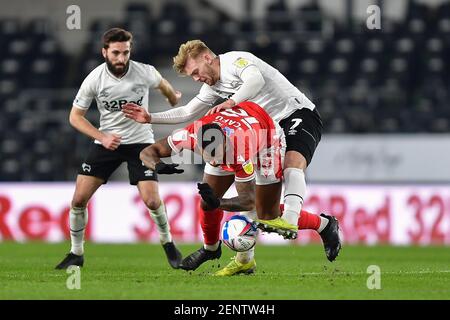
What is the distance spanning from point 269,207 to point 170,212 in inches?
314

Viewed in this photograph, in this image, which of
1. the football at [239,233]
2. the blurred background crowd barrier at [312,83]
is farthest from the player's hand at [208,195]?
the blurred background crowd barrier at [312,83]

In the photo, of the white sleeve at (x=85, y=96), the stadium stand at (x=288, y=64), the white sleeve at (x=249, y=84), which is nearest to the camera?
the white sleeve at (x=249, y=84)

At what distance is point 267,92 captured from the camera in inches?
364

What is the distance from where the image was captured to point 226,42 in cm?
2083

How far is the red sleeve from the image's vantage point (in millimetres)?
8469

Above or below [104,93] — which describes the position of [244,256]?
below

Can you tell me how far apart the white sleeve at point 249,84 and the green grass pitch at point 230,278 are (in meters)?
1.44

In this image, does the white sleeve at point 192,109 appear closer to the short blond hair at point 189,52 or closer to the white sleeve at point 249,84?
the short blond hair at point 189,52

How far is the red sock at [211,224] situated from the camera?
9.48m

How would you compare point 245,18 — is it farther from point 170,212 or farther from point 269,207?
point 269,207

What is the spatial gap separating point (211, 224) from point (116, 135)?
1438 mm

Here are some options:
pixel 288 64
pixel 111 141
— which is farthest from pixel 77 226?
pixel 288 64

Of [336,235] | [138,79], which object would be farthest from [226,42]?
[336,235]

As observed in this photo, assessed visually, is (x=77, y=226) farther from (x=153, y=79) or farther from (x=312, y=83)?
(x=312, y=83)
